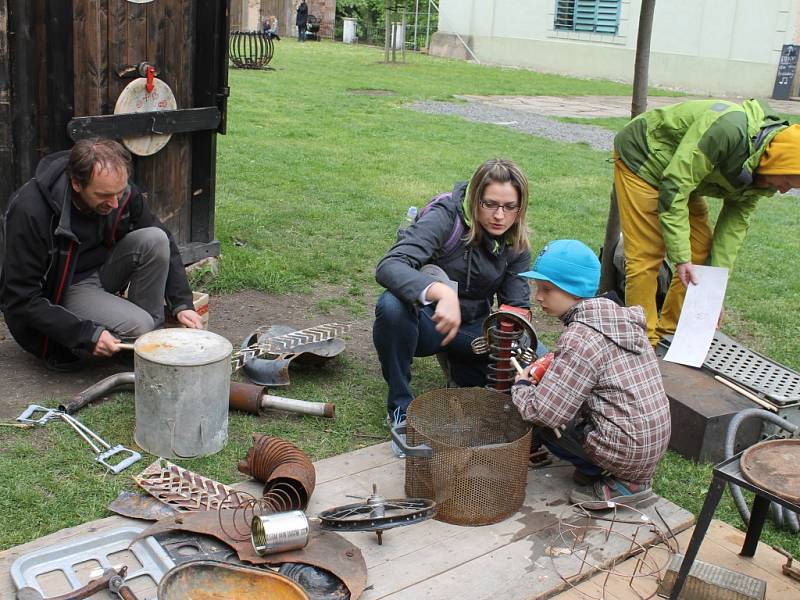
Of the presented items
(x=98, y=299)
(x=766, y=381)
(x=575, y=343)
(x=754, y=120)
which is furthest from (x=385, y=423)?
(x=754, y=120)

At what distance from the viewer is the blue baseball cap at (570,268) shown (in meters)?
3.25

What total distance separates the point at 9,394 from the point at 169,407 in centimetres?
100

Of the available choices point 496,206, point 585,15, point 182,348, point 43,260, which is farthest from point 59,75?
point 585,15

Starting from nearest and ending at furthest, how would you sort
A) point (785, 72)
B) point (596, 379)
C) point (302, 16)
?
1. point (596, 379)
2. point (785, 72)
3. point (302, 16)

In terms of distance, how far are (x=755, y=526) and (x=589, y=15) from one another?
21.9 meters

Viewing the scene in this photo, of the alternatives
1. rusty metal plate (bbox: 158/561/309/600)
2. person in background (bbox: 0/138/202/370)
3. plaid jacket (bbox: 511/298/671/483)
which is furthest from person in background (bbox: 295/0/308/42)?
rusty metal plate (bbox: 158/561/309/600)

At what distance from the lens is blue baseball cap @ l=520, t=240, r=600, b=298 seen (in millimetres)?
3250

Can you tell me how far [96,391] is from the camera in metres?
3.88

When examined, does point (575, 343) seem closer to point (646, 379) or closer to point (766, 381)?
point (646, 379)

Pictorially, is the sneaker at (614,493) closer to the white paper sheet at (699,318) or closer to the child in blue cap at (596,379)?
the child in blue cap at (596,379)

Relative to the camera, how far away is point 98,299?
13.6ft

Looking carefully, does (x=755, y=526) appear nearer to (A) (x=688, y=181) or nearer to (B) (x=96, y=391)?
(A) (x=688, y=181)

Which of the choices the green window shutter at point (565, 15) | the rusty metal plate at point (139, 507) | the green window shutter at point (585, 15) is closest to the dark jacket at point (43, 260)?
the rusty metal plate at point (139, 507)

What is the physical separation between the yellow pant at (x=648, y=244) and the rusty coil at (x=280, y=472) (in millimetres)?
2341
